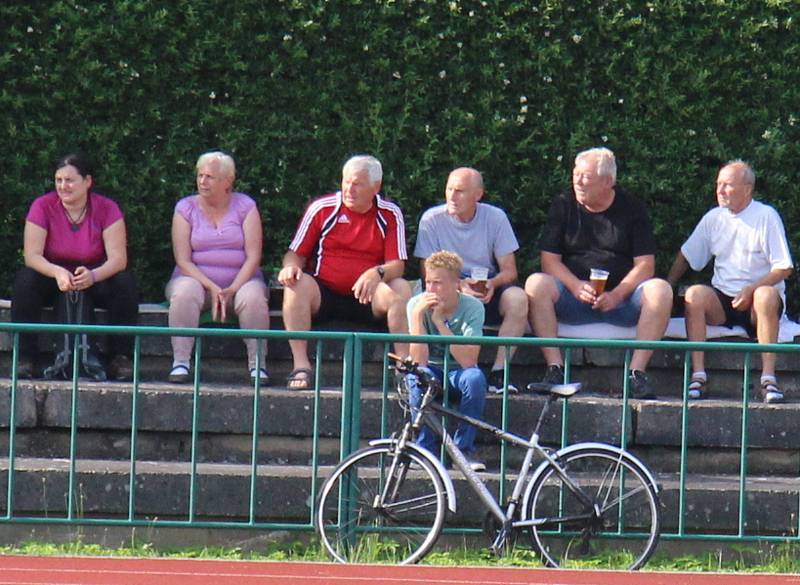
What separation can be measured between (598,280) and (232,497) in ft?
7.66

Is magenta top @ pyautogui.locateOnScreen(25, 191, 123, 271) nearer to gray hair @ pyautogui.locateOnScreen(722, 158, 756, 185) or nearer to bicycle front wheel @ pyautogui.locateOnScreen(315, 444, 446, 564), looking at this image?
bicycle front wheel @ pyautogui.locateOnScreen(315, 444, 446, 564)

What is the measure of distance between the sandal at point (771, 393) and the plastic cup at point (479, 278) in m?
1.49

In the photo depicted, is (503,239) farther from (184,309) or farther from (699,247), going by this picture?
(184,309)

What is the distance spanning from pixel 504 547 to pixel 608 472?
0.55 meters

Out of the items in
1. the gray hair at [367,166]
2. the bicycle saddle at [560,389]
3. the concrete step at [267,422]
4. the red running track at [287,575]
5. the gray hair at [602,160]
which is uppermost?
the gray hair at [602,160]

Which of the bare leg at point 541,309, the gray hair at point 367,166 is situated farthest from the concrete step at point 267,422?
the gray hair at point 367,166

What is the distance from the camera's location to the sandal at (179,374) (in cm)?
868

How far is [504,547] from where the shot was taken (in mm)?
7391

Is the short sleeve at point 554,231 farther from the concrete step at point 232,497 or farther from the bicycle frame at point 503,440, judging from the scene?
the bicycle frame at point 503,440

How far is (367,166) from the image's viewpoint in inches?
362

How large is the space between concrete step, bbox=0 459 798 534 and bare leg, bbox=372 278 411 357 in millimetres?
1128

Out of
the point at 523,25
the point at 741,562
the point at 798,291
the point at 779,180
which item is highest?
the point at 523,25

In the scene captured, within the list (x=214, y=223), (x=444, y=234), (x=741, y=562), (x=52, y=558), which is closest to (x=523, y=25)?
(x=444, y=234)

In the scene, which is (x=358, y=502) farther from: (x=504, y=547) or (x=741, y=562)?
(x=741, y=562)
